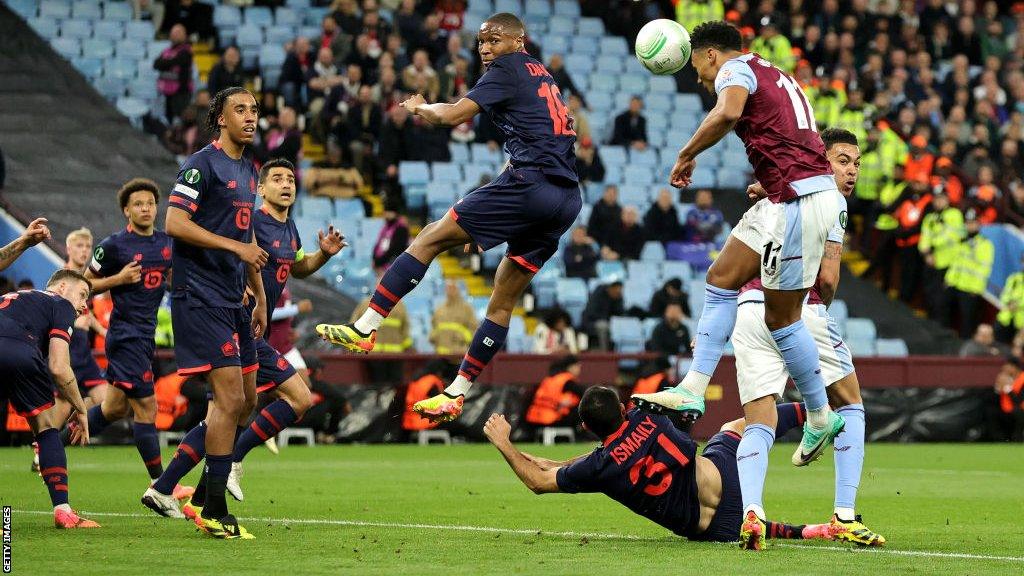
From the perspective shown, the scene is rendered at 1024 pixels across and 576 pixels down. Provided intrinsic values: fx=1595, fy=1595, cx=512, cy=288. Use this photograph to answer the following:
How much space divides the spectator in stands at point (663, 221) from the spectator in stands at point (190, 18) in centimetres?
779

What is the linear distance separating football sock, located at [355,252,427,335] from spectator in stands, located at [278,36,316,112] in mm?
15534

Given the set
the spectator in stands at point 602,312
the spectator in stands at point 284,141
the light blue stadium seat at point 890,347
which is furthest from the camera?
the light blue stadium seat at point 890,347

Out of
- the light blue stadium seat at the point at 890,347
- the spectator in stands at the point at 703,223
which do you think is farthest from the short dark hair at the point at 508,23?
the spectator in stands at the point at 703,223

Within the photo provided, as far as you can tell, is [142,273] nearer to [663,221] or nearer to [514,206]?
[514,206]

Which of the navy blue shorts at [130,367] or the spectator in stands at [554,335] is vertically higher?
the navy blue shorts at [130,367]

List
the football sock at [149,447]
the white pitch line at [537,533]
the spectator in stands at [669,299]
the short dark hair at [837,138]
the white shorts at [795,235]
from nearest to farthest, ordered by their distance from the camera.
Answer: the white pitch line at [537,533] < the white shorts at [795,235] < the short dark hair at [837,138] < the football sock at [149,447] < the spectator in stands at [669,299]

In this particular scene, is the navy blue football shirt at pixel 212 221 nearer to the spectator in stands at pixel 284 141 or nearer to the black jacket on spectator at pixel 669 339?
the black jacket on spectator at pixel 669 339

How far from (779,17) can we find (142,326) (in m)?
18.8

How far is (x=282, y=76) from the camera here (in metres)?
24.5

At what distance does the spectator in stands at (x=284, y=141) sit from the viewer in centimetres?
2311

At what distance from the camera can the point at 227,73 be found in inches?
936

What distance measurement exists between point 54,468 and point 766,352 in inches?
172

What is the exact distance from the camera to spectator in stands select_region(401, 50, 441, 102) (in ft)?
80.2

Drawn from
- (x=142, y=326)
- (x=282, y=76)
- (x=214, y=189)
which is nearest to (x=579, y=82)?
(x=282, y=76)
